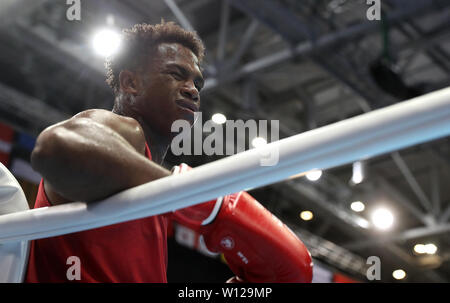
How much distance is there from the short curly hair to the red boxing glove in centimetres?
49

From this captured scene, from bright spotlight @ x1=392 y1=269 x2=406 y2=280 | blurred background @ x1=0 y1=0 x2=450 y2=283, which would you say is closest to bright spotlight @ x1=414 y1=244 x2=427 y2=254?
bright spotlight @ x1=392 y1=269 x2=406 y2=280

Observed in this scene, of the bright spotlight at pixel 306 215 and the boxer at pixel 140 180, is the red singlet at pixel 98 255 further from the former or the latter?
the bright spotlight at pixel 306 215

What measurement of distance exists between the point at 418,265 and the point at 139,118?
10462 mm

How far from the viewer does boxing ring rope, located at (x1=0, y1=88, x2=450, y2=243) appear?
0.60 meters

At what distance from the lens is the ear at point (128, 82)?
124cm

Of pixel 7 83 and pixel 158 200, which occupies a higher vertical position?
pixel 7 83

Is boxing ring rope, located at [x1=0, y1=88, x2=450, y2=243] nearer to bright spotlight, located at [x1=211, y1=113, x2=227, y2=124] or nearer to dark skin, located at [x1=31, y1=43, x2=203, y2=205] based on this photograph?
dark skin, located at [x1=31, y1=43, x2=203, y2=205]

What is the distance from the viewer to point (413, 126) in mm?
597

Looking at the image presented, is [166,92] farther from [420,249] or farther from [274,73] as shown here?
[420,249]

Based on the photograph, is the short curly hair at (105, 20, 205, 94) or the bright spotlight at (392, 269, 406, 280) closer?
the short curly hair at (105, 20, 205, 94)

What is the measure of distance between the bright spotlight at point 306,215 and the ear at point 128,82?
6.83m

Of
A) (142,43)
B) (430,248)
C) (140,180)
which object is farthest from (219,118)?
(430,248)
